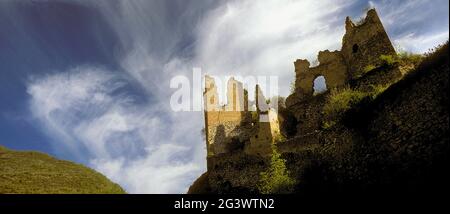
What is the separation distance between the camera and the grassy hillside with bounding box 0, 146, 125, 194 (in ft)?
67.2

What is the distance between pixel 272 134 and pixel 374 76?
25.9 feet

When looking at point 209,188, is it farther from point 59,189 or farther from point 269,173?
point 59,189

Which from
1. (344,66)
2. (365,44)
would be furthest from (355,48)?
(344,66)

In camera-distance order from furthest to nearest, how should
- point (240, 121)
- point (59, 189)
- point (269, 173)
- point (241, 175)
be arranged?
1. point (240, 121)
2. point (241, 175)
3. point (269, 173)
4. point (59, 189)

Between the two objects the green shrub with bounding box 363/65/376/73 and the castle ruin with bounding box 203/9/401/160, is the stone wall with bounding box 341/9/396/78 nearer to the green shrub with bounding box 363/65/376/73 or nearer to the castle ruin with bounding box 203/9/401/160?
the castle ruin with bounding box 203/9/401/160

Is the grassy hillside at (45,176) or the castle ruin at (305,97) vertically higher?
the castle ruin at (305,97)

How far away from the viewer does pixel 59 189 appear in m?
21.5

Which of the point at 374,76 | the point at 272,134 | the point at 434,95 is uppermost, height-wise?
the point at 374,76

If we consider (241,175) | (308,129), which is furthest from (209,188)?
(308,129)

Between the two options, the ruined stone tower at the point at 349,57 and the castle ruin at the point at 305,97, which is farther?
the ruined stone tower at the point at 349,57

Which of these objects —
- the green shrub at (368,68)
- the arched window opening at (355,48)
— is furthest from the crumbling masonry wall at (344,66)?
the green shrub at (368,68)

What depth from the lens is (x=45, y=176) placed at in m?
22.5

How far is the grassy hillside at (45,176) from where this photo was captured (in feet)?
67.2

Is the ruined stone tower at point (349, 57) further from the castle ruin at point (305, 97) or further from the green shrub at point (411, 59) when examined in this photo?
the green shrub at point (411, 59)
